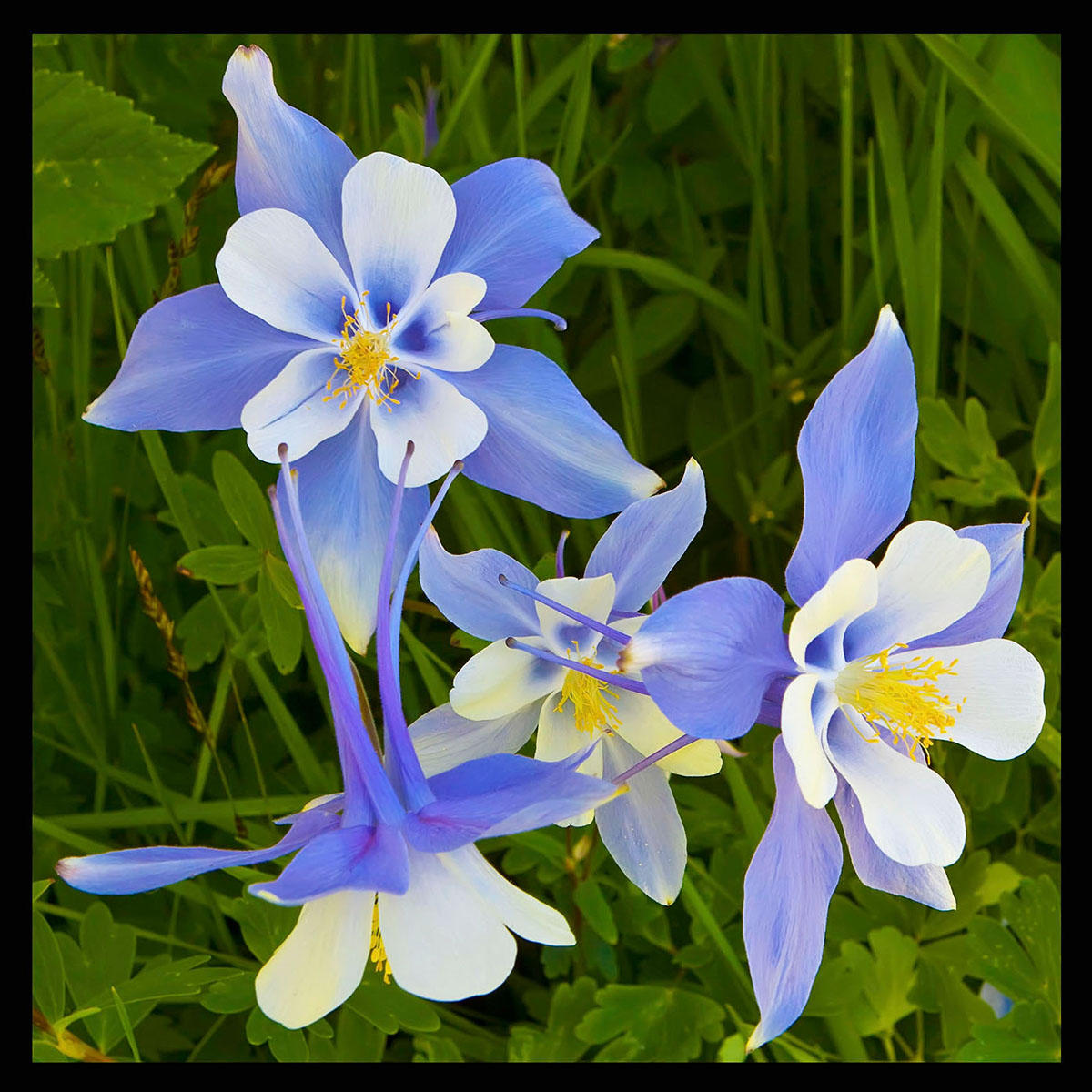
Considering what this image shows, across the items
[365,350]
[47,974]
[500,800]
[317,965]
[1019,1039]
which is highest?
[365,350]

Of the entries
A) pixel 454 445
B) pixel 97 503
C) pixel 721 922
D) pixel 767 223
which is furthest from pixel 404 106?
pixel 721 922

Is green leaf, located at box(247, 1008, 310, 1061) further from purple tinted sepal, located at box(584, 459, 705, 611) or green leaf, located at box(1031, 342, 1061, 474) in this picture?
green leaf, located at box(1031, 342, 1061, 474)

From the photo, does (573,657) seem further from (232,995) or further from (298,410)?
(232,995)

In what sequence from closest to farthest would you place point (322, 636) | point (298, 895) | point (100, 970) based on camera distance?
point (298, 895) → point (322, 636) → point (100, 970)

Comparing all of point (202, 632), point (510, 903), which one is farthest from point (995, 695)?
point (202, 632)

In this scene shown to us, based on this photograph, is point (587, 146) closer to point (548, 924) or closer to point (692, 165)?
point (692, 165)

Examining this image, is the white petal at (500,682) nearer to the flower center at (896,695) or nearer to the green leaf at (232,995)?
the flower center at (896,695)
